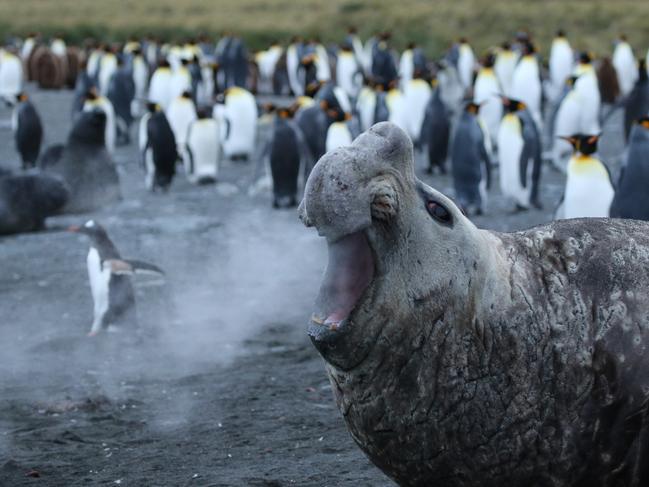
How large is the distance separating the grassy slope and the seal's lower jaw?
30682mm

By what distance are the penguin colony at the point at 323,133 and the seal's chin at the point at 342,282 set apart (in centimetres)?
563

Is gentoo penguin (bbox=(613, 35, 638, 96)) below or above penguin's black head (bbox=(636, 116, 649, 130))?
below

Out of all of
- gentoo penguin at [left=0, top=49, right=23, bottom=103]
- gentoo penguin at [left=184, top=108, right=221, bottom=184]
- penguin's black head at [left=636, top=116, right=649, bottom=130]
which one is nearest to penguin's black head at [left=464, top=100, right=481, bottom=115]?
gentoo penguin at [left=184, top=108, right=221, bottom=184]

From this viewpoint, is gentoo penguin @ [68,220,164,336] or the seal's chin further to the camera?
gentoo penguin @ [68,220,164,336]

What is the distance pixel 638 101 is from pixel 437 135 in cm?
371

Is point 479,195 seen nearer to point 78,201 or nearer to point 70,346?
point 78,201

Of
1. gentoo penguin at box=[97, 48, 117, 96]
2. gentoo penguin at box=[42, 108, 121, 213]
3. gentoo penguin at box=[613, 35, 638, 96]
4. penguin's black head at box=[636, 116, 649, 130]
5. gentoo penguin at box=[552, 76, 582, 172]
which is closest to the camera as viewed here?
penguin's black head at box=[636, 116, 649, 130]

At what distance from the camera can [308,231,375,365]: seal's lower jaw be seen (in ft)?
8.62

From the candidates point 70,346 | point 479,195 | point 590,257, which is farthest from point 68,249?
point 590,257

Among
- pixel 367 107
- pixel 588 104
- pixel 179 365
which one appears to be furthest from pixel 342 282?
pixel 367 107

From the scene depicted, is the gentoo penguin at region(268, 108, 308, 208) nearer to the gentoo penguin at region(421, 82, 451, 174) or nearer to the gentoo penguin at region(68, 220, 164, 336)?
the gentoo penguin at region(421, 82, 451, 174)

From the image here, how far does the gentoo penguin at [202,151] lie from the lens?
16016 millimetres

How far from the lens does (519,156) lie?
13.5 meters

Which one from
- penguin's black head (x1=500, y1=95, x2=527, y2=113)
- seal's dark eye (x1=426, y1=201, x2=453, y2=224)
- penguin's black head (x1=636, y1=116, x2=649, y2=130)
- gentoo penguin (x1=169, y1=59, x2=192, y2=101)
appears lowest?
gentoo penguin (x1=169, y1=59, x2=192, y2=101)
